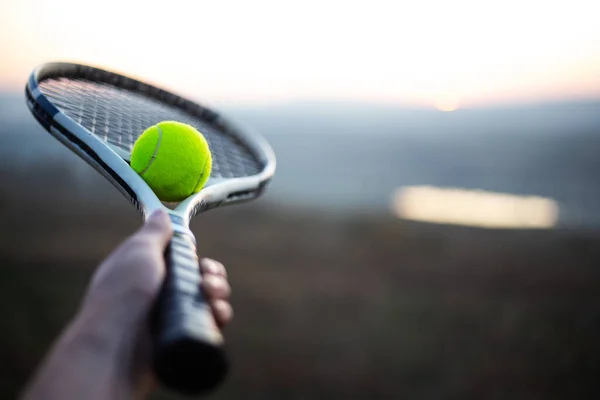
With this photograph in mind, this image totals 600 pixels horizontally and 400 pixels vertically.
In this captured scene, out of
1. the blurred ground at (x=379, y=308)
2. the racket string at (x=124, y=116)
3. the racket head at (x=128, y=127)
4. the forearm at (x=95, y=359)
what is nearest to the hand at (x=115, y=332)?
the forearm at (x=95, y=359)

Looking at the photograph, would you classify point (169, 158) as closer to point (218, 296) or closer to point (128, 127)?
point (128, 127)

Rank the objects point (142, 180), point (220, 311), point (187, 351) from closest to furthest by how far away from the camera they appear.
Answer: point (187, 351) < point (220, 311) < point (142, 180)

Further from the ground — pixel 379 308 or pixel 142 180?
pixel 142 180

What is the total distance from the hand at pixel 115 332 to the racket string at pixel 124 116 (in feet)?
2.49

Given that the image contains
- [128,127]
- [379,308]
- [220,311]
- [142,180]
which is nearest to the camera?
[220,311]

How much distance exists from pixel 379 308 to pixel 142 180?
205 inches

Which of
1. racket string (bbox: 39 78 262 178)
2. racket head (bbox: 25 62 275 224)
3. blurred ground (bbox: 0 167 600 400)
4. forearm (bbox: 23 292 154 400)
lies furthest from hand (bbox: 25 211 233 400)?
blurred ground (bbox: 0 167 600 400)

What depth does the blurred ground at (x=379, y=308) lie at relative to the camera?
511cm

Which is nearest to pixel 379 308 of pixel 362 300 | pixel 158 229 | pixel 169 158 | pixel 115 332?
pixel 362 300

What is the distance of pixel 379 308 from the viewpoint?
20.7 ft

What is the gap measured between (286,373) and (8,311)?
11.6 ft

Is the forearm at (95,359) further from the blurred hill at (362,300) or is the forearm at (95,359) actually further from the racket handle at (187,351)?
the blurred hill at (362,300)

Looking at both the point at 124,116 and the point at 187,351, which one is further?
the point at 124,116

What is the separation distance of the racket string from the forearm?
854mm
